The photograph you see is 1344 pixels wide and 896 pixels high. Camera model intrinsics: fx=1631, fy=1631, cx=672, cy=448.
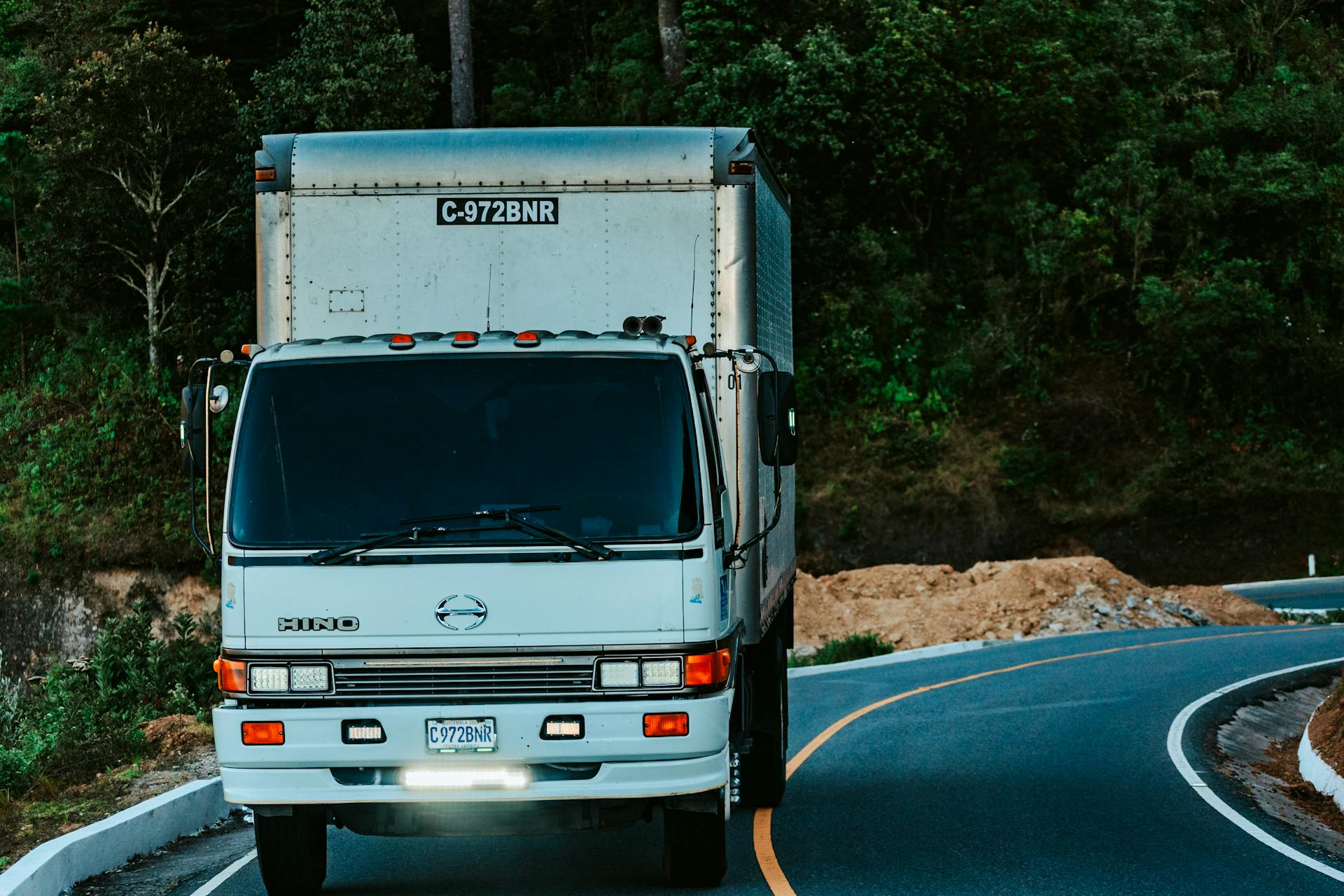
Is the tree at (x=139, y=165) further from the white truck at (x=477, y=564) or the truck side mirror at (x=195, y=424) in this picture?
the truck side mirror at (x=195, y=424)

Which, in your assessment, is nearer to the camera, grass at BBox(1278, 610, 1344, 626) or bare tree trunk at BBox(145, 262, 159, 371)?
grass at BBox(1278, 610, 1344, 626)

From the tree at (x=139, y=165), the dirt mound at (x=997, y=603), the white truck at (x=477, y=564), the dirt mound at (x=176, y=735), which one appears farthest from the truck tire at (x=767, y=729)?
the tree at (x=139, y=165)

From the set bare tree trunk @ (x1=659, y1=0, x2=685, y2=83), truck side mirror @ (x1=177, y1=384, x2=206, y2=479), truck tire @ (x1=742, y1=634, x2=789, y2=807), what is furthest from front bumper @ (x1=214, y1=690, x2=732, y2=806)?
bare tree trunk @ (x1=659, y1=0, x2=685, y2=83)

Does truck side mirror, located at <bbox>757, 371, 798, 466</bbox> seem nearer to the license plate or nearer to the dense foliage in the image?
the license plate

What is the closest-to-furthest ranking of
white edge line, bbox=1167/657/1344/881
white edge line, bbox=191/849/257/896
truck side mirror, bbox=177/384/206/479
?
truck side mirror, bbox=177/384/206/479 → white edge line, bbox=191/849/257/896 → white edge line, bbox=1167/657/1344/881

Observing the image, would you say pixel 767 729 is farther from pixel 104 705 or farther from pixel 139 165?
pixel 139 165

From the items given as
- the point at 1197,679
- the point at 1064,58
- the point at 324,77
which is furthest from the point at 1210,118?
the point at 1197,679

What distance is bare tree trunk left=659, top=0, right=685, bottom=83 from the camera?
44.4m

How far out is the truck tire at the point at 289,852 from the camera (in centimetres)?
820

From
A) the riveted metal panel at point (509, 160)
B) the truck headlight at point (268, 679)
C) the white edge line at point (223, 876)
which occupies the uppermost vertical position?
the riveted metal panel at point (509, 160)

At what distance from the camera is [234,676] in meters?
7.45

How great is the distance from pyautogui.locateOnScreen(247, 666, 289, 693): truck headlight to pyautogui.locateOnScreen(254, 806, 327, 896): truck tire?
96 centimetres

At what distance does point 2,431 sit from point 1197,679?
35.2 m

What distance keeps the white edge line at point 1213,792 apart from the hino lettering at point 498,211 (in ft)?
19.5
